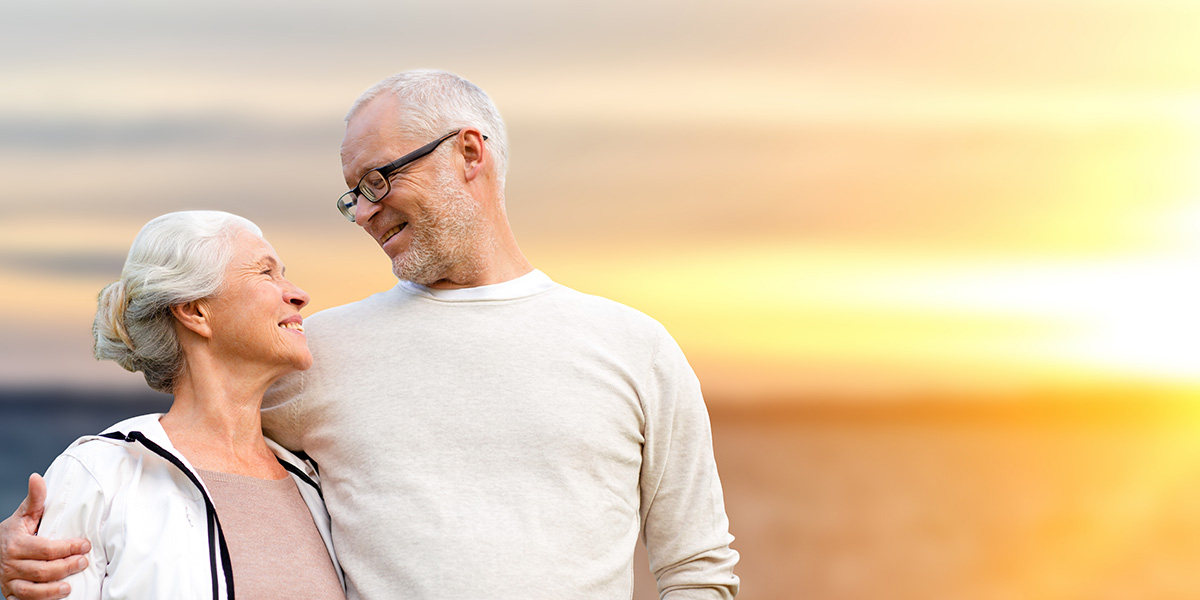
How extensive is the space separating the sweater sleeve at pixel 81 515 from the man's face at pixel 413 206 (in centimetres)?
89

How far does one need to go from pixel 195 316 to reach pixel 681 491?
1307mm

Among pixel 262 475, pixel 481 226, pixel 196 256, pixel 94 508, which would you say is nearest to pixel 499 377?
pixel 481 226

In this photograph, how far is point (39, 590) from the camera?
7.68ft

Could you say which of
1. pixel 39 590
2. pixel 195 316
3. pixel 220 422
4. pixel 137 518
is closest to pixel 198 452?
pixel 220 422

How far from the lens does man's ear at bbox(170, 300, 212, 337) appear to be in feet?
8.60

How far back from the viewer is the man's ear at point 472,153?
287 cm

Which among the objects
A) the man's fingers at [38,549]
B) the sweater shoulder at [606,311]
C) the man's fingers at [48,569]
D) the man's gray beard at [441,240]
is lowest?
the man's fingers at [48,569]

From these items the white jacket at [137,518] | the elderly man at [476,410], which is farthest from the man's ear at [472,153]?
the white jacket at [137,518]

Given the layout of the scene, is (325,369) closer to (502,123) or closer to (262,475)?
(262,475)

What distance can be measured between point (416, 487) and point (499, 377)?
34 cm

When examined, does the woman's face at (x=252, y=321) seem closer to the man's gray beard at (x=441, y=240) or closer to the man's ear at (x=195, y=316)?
the man's ear at (x=195, y=316)

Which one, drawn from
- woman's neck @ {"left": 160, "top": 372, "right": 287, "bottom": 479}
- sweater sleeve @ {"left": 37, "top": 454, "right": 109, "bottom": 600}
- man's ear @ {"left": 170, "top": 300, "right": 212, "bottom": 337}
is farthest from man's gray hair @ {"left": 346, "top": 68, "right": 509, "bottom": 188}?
sweater sleeve @ {"left": 37, "top": 454, "right": 109, "bottom": 600}

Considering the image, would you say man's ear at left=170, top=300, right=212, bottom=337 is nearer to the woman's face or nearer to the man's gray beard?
the woman's face

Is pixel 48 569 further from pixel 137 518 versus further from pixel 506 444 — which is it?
pixel 506 444
